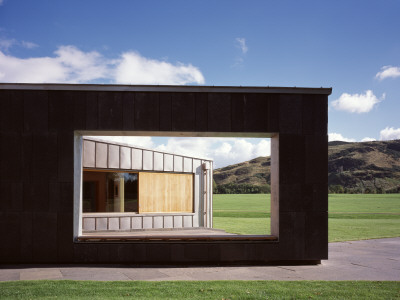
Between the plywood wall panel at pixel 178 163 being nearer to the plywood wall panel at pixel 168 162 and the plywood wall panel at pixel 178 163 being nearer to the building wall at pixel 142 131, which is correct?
the plywood wall panel at pixel 168 162

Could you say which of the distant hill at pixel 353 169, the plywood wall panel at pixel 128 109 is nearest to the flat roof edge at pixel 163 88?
the plywood wall panel at pixel 128 109

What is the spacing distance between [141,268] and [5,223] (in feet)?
12.6

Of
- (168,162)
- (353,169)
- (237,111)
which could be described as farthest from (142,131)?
(353,169)

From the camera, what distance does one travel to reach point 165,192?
61.3ft

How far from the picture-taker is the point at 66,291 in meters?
7.04

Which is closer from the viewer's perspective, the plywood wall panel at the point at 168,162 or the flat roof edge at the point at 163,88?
the flat roof edge at the point at 163,88

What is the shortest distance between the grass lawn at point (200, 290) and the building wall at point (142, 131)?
2.61m

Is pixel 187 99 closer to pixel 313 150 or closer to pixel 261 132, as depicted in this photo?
pixel 261 132

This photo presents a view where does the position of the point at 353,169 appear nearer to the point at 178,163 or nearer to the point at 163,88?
the point at 178,163

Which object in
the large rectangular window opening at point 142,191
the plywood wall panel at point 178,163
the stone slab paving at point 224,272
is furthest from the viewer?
the plywood wall panel at point 178,163

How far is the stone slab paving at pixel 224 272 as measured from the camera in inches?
342

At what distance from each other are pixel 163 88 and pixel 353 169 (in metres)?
167

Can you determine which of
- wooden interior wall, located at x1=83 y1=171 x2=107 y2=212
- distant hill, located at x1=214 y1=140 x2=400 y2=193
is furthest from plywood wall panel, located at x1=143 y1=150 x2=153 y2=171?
distant hill, located at x1=214 y1=140 x2=400 y2=193

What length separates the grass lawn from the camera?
265 inches
